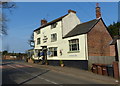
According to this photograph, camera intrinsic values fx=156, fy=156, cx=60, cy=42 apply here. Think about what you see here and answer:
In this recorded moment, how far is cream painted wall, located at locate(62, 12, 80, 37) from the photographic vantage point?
2856 cm

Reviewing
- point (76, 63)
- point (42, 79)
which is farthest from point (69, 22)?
point (42, 79)

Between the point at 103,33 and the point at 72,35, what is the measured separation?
18.4 ft

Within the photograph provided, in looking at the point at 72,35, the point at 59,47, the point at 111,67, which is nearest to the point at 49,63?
the point at 59,47

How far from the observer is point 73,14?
3066cm

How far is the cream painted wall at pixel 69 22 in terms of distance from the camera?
28561 millimetres

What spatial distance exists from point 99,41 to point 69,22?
7.03m

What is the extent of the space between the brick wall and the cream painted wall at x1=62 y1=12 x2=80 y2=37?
18.5 ft

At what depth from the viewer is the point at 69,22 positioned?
2955 cm

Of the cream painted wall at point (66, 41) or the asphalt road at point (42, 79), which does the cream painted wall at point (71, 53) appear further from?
the asphalt road at point (42, 79)

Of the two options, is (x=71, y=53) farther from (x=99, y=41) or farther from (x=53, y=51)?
(x=53, y=51)

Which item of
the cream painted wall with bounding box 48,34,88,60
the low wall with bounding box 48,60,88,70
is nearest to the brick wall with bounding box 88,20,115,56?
the cream painted wall with bounding box 48,34,88,60

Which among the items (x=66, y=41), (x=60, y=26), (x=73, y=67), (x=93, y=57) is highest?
(x=60, y=26)

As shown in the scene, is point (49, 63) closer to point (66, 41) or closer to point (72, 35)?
point (66, 41)

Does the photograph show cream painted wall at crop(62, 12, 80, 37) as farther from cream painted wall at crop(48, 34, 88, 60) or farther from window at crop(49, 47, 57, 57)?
window at crop(49, 47, 57, 57)
